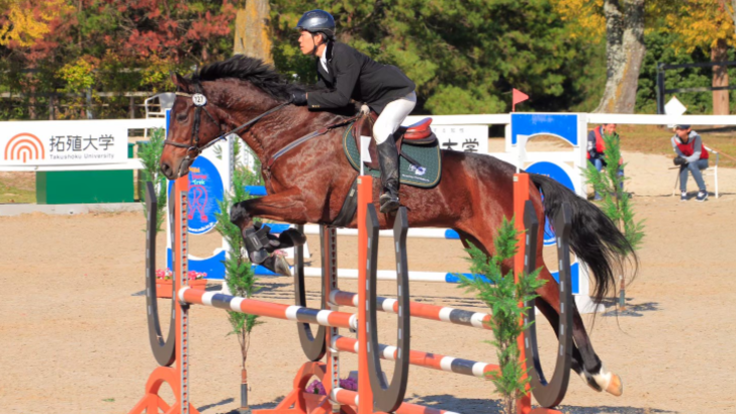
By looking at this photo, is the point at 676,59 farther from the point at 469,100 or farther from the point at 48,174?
the point at 48,174

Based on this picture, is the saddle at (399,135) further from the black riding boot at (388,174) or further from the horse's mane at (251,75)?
the horse's mane at (251,75)

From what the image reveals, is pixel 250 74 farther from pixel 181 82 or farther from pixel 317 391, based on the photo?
pixel 317 391

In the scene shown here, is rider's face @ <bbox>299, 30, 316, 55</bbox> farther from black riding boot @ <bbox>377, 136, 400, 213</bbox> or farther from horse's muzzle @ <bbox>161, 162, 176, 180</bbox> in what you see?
horse's muzzle @ <bbox>161, 162, 176, 180</bbox>

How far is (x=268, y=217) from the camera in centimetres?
495

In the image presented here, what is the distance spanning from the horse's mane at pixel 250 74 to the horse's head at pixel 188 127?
0.13 meters

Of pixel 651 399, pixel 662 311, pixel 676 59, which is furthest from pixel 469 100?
pixel 651 399

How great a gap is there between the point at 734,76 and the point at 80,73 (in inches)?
668

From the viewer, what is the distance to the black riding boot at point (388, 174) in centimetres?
498

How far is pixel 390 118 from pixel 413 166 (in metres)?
0.29

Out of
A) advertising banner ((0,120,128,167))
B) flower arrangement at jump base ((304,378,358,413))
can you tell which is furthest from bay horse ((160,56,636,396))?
advertising banner ((0,120,128,167))

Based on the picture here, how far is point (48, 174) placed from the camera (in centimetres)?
1304

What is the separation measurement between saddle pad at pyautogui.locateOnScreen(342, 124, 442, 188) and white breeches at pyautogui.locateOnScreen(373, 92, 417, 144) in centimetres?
15

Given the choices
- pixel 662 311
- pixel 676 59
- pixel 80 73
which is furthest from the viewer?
pixel 676 59

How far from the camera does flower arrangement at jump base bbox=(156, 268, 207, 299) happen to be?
800 centimetres
